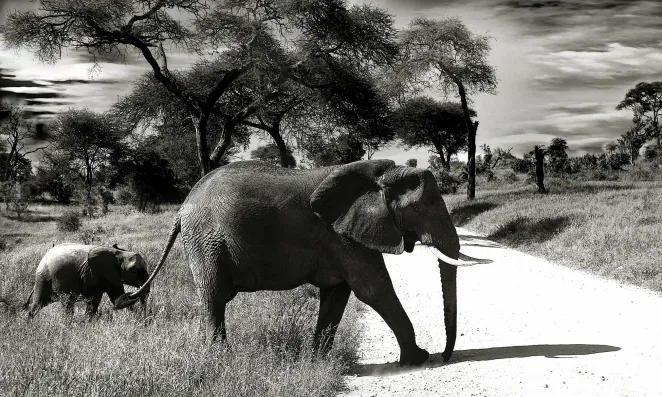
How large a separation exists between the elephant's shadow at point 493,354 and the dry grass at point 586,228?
15.7 feet

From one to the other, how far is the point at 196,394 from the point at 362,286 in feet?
7.35

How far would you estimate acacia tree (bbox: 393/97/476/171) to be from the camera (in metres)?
59.4

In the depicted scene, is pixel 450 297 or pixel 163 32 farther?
pixel 163 32

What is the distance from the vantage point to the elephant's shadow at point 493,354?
24.1 feet

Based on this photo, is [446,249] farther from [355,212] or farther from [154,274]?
[154,274]

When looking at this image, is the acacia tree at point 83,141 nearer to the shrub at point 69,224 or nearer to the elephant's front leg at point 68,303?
the shrub at point 69,224

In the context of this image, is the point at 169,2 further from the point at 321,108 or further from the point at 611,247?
the point at 611,247

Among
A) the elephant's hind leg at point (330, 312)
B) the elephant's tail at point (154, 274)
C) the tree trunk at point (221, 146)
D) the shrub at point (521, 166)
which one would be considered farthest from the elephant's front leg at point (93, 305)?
the shrub at point (521, 166)

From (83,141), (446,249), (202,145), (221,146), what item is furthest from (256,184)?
(83,141)

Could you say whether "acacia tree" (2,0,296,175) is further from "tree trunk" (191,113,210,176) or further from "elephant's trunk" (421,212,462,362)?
"elephant's trunk" (421,212,462,362)

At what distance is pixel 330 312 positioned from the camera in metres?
7.69

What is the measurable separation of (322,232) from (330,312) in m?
1.05

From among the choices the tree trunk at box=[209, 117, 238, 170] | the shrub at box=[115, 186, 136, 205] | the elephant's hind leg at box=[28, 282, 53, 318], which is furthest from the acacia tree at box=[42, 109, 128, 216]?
the elephant's hind leg at box=[28, 282, 53, 318]

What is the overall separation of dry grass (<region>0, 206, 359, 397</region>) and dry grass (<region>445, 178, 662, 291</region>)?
620cm
